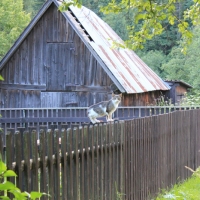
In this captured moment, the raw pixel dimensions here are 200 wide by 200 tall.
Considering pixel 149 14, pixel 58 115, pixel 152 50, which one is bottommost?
pixel 58 115

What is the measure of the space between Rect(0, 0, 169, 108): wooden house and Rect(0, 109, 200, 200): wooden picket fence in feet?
32.5

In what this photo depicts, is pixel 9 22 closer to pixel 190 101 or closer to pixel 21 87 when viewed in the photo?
pixel 21 87

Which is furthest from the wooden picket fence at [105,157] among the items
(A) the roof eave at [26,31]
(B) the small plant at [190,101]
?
(A) the roof eave at [26,31]

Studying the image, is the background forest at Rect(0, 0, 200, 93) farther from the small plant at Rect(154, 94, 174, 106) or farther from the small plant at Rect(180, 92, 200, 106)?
the small plant at Rect(180, 92, 200, 106)

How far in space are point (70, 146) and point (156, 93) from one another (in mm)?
21930

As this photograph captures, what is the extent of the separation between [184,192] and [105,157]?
9.27ft

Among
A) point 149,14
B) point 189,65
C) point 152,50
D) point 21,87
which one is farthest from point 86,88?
point 152,50

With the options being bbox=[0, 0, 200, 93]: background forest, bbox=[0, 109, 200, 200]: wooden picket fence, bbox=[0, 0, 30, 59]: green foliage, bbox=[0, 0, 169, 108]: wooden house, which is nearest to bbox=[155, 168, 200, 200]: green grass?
bbox=[0, 109, 200, 200]: wooden picket fence

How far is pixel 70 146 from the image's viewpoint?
5551 mm

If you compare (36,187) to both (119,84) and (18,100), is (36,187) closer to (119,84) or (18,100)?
(119,84)

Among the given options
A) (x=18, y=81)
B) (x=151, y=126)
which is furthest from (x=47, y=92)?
(x=151, y=126)

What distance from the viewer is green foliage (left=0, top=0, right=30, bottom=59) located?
3956 cm

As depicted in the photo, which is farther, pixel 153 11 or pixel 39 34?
pixel 39 34

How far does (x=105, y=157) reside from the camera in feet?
22.2
